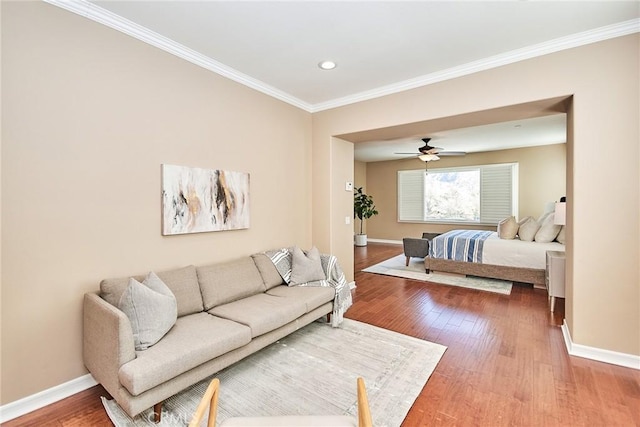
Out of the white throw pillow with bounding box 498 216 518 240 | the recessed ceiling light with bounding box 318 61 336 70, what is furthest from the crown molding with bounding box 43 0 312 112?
the white throw pillow with bounding box 498 216 518 240

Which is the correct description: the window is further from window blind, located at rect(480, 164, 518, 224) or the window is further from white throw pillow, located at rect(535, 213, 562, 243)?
white throw pillow, located at rect(535, 213, 562, 243)

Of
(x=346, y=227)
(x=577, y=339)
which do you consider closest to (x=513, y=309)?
(x=577, y=339)

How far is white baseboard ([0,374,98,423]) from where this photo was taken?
6.38 ft

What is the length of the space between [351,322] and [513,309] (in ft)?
7.18

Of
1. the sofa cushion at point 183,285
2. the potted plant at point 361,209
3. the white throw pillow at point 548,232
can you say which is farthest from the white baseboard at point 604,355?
the potted plant at point 361,209

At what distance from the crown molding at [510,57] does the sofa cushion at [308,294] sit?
257cm


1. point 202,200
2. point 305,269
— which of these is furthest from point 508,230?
point 202,200

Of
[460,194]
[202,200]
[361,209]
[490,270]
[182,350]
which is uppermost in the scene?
[460,194]

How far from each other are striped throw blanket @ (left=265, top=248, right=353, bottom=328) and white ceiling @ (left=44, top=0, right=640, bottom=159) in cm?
210

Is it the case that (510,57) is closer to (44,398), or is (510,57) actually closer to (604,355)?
(604,355)

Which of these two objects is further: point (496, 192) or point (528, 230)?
point (496, 192)

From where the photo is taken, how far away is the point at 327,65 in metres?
3.24

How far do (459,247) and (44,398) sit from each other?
5617 mm

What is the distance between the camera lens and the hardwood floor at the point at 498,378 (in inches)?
76.5
